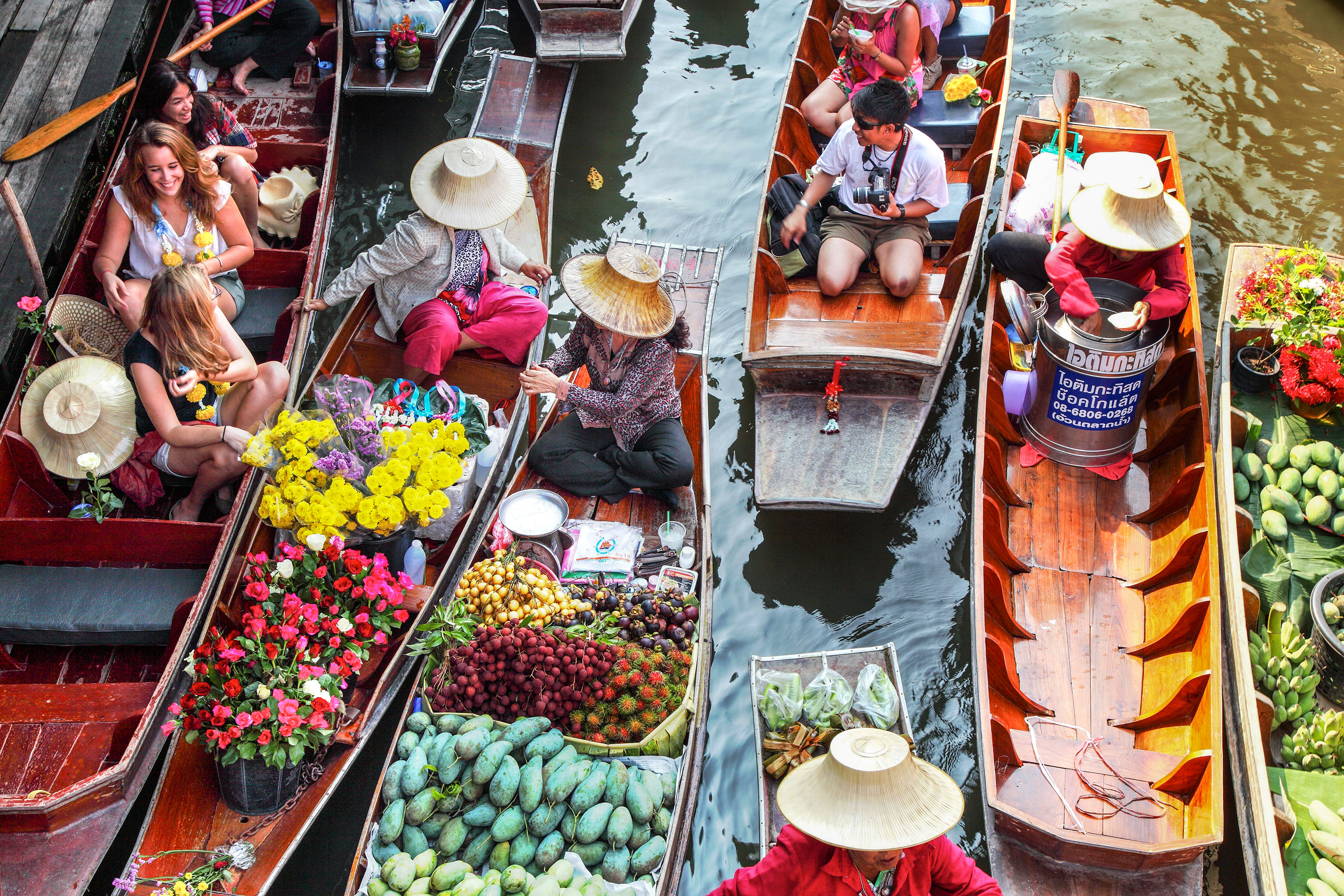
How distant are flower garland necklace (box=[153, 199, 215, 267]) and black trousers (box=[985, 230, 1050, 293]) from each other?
13.2 ft

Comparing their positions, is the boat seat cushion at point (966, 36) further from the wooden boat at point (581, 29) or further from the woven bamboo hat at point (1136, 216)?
the woven bamboo hat at point (1136, 216)

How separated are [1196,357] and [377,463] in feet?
12.4

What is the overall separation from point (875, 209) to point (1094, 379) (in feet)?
5.31

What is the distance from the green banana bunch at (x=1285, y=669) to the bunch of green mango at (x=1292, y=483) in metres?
0.49

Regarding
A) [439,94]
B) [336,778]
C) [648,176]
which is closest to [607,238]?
[648,176]

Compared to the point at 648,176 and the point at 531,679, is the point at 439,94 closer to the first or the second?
the point at 648,176

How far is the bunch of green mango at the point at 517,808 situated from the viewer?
357cm

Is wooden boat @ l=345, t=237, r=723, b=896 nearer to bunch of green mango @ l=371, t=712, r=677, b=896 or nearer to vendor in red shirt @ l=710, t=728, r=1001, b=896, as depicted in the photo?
bunch of green mango @ l=371, t=712, r=677, b=896

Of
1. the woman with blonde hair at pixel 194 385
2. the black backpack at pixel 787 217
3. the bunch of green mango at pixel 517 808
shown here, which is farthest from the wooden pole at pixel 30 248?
the black backpack at pixel 787 217

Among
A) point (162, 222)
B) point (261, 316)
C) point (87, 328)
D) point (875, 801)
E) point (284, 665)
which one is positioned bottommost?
point (284, 665)

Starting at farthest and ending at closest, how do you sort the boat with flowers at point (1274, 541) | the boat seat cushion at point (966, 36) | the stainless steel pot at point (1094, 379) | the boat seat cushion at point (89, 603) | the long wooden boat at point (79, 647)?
the boat seat cushion at point (966, 36) < the stainless steel pot at point (1094, 379) < the boat seat cushion at point (89, 603) < the boat with flowers at point (1274, 541) < the long wooden boat at point (79, 647)

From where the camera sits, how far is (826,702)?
4109mm

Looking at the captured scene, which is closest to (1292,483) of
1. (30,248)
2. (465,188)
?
(465,188)

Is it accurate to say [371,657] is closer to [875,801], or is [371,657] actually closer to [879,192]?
[875,801]
